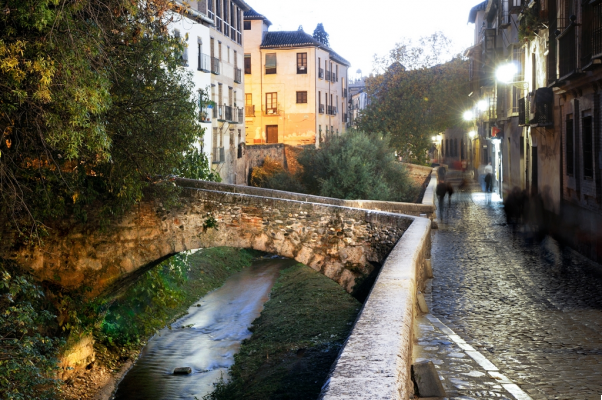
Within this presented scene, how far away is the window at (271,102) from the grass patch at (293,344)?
28.9 metres

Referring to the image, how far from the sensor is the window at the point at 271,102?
1922 inches

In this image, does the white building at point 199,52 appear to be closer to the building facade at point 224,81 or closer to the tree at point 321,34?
the building facade at point 224,81

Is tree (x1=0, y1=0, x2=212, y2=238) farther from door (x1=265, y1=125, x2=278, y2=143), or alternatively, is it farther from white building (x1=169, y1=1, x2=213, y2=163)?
door (x1=265, y1=125, x2=278, y2=143)

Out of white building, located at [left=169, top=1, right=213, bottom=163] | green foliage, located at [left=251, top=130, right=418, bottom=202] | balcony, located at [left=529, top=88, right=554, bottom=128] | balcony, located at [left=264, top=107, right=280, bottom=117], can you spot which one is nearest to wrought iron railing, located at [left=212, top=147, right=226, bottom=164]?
white building, located at [left=169, top=1, right=213, bottom=163]

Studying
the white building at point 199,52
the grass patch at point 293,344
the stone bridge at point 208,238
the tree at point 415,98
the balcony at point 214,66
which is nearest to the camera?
the grass patch at point 293,344

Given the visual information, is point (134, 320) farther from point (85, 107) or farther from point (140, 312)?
point (85, 107)

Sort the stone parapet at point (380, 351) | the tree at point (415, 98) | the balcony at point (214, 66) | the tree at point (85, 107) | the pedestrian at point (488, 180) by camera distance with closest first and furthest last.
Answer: the stone parapet at point (380, 351) < the tree at point (85, 107) < the balcony at point (214, 66) < the pedestrian at point (488, 180) < the tree at point (415, 98)

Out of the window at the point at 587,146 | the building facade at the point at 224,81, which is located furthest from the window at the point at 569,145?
the building facade at the point at 224,81

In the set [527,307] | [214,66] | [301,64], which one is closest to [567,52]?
[527,307]

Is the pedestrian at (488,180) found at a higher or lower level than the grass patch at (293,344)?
higher

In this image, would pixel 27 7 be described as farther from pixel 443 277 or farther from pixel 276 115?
pixel 276 115

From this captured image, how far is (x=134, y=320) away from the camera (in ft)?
54.3

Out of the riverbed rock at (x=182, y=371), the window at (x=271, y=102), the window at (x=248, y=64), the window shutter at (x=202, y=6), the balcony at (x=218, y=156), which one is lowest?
the riverbed rock at (x=182, y=371)

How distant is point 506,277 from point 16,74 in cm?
780
